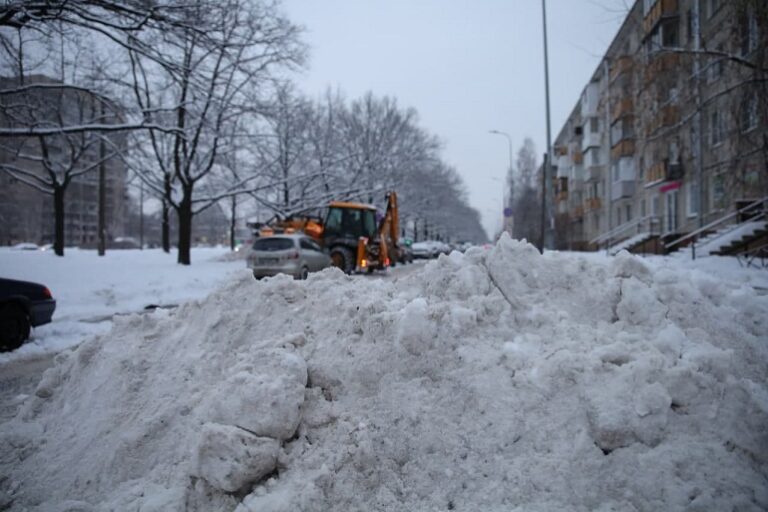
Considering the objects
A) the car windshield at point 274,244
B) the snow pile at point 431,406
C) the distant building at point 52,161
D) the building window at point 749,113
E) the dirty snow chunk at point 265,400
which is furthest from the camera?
the car windshield at point 274,244

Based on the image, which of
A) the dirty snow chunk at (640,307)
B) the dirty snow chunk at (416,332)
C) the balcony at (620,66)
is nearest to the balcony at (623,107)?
the balcony at (620,66)

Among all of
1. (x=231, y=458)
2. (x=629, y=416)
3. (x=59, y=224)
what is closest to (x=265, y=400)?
(x=231, y=458)

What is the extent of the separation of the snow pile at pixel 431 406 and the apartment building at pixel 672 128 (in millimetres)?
11104

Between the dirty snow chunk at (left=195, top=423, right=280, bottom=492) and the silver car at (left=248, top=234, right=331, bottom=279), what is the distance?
1212 centimetres

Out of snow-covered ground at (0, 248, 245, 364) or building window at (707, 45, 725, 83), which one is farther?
building window at (707, 45, 725, 83)

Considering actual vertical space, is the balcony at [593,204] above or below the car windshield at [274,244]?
above

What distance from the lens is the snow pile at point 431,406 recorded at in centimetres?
270

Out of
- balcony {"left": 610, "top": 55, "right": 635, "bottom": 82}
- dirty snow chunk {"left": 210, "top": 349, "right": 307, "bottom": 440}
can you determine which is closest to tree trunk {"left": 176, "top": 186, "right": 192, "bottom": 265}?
dirty snow chunk {"left": 210, "top": 349, "right": 307, "bottom": 440}

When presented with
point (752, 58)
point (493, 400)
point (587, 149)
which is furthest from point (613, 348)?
point (587, 149)

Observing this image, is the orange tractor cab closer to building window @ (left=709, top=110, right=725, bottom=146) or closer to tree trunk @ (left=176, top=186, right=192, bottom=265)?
tree trunk @ (left=176, top=186, right=192, bottom=265)

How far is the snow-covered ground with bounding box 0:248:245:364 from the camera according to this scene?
8.40 metres

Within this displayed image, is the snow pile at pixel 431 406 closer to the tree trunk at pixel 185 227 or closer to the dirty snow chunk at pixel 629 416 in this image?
the dirty snow chunk at pixel 629 416

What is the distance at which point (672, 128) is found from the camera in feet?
48.1

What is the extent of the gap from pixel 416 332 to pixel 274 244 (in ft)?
41.6
